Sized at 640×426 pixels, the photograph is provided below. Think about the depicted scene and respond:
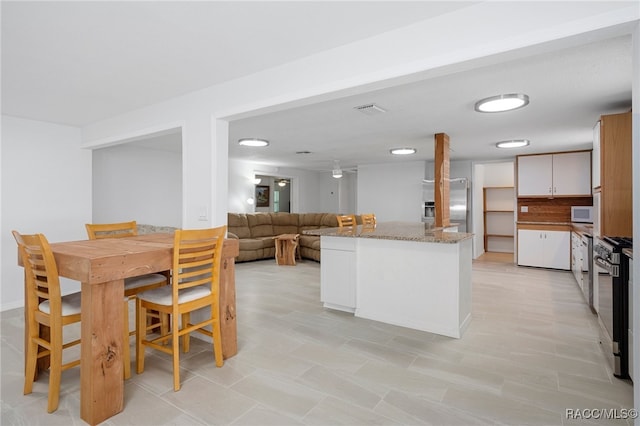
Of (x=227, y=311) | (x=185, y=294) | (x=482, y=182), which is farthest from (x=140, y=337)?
(x=482, y=182)

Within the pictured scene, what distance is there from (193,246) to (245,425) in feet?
3.66

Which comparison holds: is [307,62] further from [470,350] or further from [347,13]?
[470,350]

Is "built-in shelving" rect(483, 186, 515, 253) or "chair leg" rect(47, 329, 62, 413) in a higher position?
A: "built-in shelving" rect(483, 186, 515, 253)

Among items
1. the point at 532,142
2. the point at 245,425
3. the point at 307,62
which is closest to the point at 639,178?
the point at 307,62

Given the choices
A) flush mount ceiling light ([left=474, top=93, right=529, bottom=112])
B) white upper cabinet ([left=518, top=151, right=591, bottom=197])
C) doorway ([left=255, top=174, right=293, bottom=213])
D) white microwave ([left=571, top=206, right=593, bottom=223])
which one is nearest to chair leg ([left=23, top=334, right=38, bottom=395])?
flush mount ceiling light ([left=474, top=93, right=529, bottom=112])

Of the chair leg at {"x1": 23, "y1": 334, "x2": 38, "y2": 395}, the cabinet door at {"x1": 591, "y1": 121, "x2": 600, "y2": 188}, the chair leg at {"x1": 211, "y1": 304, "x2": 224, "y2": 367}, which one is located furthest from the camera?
the cabinet door at {"x1": 591, "y1": 121, "x2": 600, "y2": 188}

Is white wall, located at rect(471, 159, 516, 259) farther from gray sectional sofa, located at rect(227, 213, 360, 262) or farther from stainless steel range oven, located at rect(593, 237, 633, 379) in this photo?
stainless steel range oven, located at rect(593, 237, 633, 379)

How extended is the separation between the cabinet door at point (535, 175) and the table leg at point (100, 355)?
6.90m

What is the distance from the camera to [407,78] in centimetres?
208

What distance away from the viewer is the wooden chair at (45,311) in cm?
196

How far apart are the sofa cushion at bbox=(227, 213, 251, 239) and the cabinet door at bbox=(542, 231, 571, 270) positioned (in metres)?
5.91

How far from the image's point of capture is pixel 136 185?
588 centimetres

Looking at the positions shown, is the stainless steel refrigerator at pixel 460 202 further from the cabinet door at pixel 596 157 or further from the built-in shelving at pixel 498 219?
the cabinet door at pixel 596 157

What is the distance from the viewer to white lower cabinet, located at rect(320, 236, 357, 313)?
12.0 feet
